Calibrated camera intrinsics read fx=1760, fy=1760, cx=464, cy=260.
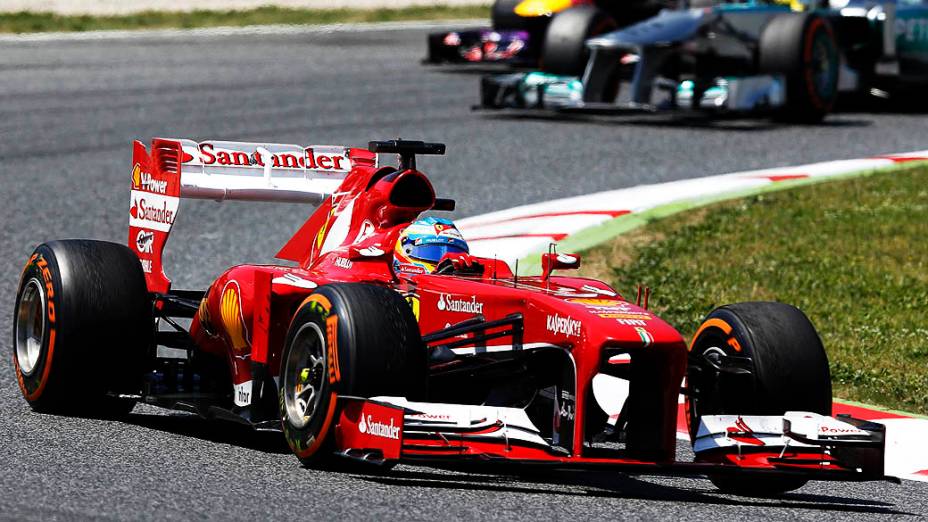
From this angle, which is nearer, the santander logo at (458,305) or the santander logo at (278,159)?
the santander logo at (458,305)

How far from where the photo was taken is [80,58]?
22766 mm

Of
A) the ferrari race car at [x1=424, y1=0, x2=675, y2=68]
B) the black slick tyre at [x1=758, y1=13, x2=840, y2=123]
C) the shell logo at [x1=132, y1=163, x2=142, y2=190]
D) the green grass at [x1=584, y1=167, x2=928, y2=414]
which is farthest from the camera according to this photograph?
the ferrari race car at [x1=424, y1=0, x2=675, y2=68]

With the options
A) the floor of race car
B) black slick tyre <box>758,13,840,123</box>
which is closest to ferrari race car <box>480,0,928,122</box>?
black slick tyre <box>758,13,840,123</box>

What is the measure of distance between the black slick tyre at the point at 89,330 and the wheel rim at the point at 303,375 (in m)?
1.06

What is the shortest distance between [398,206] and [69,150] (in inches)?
361

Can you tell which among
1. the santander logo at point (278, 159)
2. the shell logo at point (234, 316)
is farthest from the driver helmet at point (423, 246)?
the santander logo at point (278, 159)

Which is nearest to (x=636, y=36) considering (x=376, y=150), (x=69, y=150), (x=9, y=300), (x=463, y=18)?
(x=69, y=150)

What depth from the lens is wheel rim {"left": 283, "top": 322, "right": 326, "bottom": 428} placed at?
607 cm

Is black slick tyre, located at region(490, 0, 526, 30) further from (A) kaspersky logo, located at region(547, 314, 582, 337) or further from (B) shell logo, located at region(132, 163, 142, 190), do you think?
(A) kaspersky logo, located at region(547, 314, 582, 337)

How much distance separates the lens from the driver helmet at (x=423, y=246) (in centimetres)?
690

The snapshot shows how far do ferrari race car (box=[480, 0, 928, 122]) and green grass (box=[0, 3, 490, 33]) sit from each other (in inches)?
477

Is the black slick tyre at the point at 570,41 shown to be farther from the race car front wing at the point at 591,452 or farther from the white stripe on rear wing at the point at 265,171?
the race car front wing at the point at 591,452

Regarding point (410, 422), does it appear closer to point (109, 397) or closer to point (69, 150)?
point (109, 397)

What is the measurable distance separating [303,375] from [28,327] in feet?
5.73
